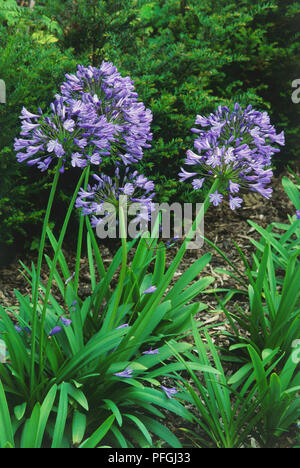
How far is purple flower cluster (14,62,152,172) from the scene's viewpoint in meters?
2.13

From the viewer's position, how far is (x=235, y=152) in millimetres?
2400

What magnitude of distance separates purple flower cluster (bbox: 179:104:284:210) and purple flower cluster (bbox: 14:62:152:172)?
330mm

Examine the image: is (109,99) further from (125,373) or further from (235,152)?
(125,373)

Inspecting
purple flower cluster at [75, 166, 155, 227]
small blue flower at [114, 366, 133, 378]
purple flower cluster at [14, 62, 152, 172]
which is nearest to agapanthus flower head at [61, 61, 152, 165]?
purple flower cluster at [14, 62, 152, 172]

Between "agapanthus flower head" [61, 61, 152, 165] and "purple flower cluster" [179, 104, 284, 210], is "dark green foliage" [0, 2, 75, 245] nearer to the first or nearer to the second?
"agapanthus flower head" [61, 61, 152, 165]

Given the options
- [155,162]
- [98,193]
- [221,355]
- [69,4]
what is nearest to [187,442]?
[221,355]

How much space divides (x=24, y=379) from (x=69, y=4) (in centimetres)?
327

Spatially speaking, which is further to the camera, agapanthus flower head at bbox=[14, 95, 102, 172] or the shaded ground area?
the shaded ground area

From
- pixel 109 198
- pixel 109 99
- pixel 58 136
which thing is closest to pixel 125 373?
pixel 109 198

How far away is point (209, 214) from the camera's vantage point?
16.3 ft

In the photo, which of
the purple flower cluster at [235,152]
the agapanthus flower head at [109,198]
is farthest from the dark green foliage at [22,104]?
the purple flower cluster at [235,152]

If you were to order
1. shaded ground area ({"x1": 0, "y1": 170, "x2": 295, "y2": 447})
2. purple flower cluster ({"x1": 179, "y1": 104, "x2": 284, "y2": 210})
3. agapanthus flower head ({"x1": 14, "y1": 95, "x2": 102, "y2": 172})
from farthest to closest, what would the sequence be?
shaded ground area ({"x1": 0, "y1": 170, "x2": 295, "y2": 447}), purple flower cluster ({"x1": 179, "y1": 104, "x2": 284, "y2": 210}), agapanthus flower head ({"x1": 14, "y1": 95, "x2": 102, "y2": 172})

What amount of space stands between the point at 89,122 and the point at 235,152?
0.76 metres

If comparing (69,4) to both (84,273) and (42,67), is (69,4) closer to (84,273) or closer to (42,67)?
(42,67)
